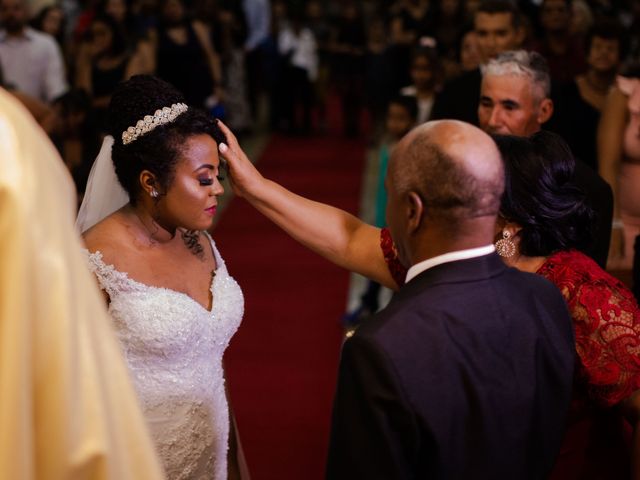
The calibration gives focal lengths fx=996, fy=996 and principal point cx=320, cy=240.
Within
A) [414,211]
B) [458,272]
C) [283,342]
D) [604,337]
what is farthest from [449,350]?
[283,342]

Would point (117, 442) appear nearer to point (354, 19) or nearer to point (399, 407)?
point (399, 407)

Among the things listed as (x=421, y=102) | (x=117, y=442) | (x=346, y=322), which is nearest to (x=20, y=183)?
(x=117, y=442)

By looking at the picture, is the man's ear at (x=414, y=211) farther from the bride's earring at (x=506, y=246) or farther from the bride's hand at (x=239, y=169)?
the bride's hand at (x=239, y=169)

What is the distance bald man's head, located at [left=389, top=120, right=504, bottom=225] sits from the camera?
1.74 metres

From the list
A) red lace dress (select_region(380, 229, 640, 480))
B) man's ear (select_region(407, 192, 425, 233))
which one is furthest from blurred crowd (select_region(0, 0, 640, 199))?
man's ear (select_region(407, 192, 425, 233))

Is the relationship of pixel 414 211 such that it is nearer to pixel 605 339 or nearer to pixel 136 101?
pixel 605 339

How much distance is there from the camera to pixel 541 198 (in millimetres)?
2309

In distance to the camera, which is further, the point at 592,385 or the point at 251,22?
the point at 251,22

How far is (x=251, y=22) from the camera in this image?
13359 millimetres

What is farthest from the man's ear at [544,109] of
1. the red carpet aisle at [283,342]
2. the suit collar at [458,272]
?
the suit collar at [458,272]

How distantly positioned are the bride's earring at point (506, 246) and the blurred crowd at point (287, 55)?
4.94 feet

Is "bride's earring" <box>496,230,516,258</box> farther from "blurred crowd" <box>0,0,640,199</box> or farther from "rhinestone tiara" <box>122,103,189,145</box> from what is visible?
"blurred crowd" <box>0,0,640,199</box>

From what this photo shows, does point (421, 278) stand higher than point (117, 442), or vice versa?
point (117, 442)

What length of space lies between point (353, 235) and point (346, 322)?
352 centimetres
